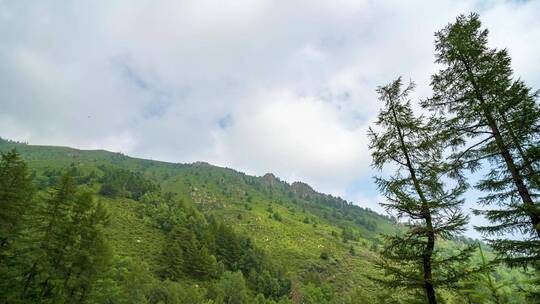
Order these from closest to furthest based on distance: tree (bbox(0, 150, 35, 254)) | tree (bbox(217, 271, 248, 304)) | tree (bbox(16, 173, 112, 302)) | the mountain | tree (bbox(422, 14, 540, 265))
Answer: tree (bbox(422, 14, 540, 265)) < tree (bbox(0, 150, 35, 254)) < tree (bbox(16, 173, 112, 302)) < the mountain < tree (bbox(217, 271, 248, 304))

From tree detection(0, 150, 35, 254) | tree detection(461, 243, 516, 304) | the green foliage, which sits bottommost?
tree detection(461, 243, 516, 304)

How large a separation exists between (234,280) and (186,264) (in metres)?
17.2

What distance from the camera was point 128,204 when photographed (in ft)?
419

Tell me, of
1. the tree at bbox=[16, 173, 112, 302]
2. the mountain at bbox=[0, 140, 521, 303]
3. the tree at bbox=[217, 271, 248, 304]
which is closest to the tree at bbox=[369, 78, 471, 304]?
the tree at bbox=[16, 173, 112, 302]

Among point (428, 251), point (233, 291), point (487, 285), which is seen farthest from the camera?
point (233, 291)

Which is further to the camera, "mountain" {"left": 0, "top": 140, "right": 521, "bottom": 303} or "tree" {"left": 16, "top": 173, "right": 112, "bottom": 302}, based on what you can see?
"mountain" {"left": 0, "top": 140, "right": 521, "bottom": 303}

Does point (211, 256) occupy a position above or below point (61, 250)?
above

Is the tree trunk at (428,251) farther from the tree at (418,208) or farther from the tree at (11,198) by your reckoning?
the tree at (11,198)

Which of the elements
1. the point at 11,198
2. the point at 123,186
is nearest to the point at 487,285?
the point at 11,198

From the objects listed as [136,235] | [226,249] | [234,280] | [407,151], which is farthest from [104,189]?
[407,151]

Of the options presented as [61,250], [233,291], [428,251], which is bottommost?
[233,291]

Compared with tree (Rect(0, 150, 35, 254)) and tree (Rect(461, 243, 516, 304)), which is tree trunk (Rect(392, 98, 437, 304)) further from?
tree (Rect(0, 150, 35, 254))

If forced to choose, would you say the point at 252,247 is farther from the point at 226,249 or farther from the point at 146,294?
the point at 146,294

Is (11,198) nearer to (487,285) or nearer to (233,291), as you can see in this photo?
(487,285)
